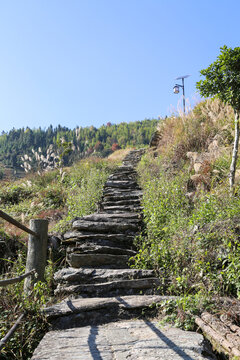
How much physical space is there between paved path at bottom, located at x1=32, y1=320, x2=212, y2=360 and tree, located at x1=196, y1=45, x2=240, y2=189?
263cm

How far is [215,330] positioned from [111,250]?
73.7 inches

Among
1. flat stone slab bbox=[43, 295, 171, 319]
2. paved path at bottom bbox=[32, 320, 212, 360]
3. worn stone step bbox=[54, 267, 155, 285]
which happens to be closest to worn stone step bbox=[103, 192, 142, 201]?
worn stone step bbox=[54, 267, 155, 285]

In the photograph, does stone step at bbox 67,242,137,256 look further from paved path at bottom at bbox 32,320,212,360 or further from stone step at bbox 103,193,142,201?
stone step at bbox 103,193,142,201

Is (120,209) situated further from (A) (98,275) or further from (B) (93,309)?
(B) (93,309)

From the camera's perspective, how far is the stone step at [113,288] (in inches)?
118

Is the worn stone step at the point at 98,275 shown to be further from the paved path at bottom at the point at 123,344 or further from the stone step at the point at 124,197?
the stone step at the point at 124,197

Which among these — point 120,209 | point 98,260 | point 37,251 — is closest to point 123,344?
point 37,251

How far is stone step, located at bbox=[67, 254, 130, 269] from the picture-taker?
11.6 feet

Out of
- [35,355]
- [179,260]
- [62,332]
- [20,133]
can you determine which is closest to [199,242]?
[179,260]

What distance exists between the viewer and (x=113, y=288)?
119 inches

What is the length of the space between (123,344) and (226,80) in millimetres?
4165

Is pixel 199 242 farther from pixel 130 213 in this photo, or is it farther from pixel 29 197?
pixel 29 197

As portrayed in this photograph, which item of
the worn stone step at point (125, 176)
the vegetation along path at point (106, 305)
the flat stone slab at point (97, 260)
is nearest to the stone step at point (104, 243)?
the vegetation along path at point (106, 305)

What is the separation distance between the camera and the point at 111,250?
3.73 metres
